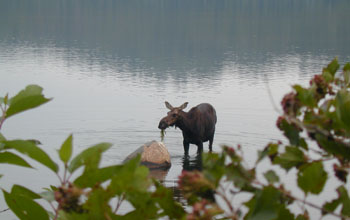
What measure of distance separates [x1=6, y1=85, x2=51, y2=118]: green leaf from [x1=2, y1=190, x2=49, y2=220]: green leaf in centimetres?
18

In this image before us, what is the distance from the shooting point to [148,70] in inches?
1518

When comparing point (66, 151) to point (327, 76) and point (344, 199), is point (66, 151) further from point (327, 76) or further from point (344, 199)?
point (327, 76)

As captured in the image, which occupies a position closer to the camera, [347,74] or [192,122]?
[347,74]

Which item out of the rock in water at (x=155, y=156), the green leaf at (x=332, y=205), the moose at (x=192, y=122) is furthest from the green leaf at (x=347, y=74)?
the rock in water at (x=155, y=156)

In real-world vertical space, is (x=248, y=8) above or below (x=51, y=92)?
below

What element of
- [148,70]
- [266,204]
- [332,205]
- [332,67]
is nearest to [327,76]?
[332,67]

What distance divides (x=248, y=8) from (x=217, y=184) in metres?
114

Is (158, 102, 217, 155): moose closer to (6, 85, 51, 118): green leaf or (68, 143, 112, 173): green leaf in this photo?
(6, 85, 51, 118): green leaf

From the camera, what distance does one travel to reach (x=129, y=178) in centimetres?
108

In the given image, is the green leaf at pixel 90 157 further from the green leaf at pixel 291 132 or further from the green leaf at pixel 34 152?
the green leaf at pixel 291 132

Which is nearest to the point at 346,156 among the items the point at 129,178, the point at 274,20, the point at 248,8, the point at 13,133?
the point at 129,178

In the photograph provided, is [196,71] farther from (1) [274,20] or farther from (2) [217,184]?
(1) [274,20]

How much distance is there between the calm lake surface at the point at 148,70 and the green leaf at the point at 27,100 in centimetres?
48

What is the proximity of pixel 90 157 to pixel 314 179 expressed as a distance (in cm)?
40
